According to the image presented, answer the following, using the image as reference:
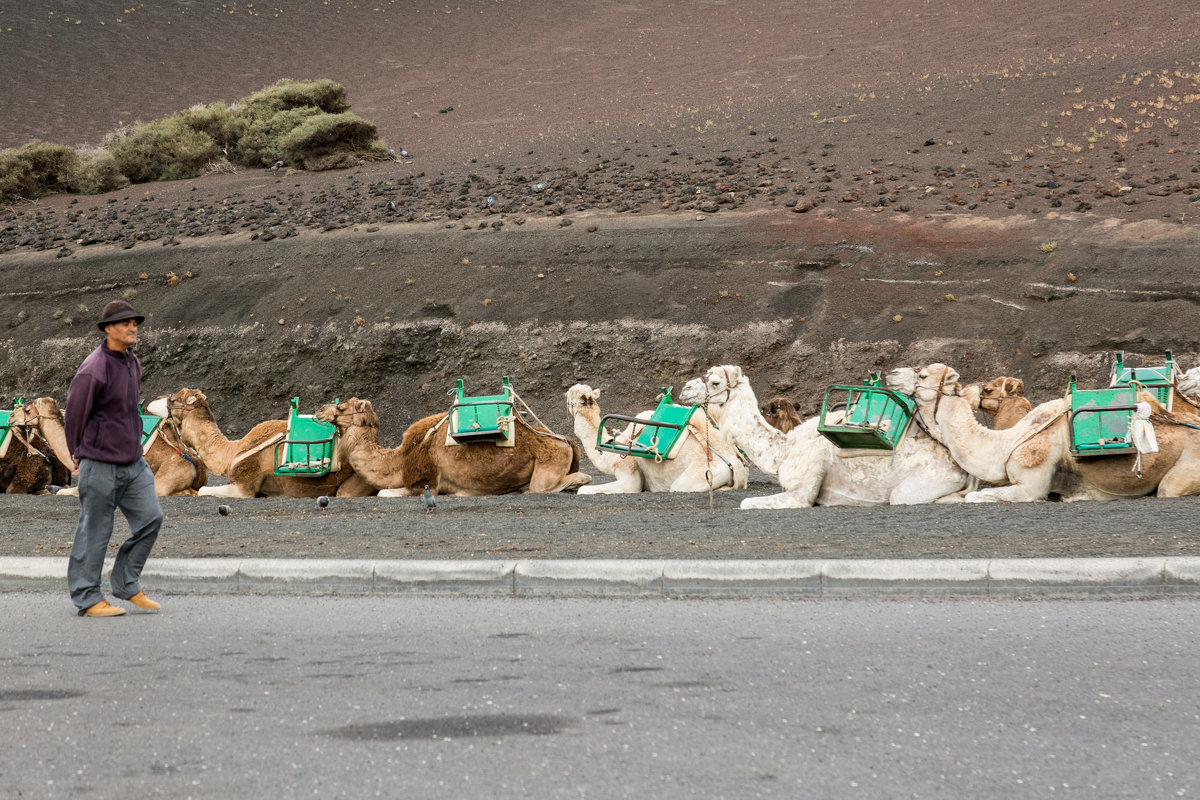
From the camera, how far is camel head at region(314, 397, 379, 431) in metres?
15.3

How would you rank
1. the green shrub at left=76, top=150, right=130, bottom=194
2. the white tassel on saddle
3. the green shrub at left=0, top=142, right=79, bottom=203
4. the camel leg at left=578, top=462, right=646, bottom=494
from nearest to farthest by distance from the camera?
the white tassel on saddle
the camel leg at left=578, top=462, right=646, bottom=494
the green shrub at left=0, top=142, right=79, bottom=203
the green shrub at left=76, top=150, right=130, bottom=194

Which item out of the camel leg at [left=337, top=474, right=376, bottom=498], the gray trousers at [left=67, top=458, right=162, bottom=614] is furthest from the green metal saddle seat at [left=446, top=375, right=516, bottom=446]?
the gray trousers at [left=67, top=458, right=162, bottom=614]

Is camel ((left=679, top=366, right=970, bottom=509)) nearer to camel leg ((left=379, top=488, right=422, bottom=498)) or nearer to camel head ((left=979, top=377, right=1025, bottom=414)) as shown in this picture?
camel head ((left=979, top=377, right=1025, bottom=414))

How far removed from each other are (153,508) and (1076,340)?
1048 inches

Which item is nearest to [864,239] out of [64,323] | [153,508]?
[64,323]

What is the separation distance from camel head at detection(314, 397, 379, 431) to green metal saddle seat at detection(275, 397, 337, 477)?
119mm

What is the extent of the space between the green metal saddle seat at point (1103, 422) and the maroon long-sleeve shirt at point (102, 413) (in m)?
7.94

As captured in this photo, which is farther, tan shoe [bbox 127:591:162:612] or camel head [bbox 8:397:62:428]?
camel head [bbox 8:397:62:428]

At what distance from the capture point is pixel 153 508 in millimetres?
8445

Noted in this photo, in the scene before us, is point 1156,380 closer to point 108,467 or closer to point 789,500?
point 789,500

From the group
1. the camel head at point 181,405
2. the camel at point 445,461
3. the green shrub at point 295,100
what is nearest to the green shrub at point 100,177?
the green shrub at point 295,100

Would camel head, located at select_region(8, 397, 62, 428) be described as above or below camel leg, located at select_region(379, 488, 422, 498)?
above

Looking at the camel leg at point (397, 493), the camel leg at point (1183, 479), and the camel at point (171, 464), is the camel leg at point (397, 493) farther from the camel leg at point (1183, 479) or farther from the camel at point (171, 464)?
the camel leg at point (1183, 479)

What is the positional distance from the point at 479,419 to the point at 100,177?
55.9 m
